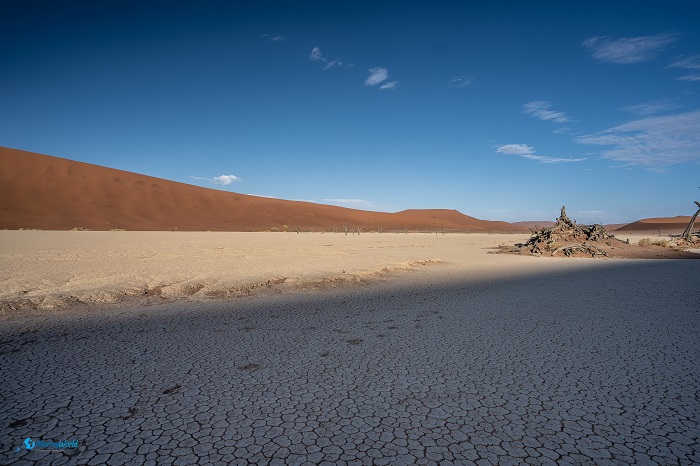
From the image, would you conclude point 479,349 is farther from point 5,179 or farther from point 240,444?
point 5,179

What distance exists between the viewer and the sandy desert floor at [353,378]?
7.41 ft

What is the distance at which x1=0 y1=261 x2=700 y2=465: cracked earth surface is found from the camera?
224 centimetres

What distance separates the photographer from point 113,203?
142ft

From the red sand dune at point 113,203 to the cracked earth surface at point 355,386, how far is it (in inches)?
1274

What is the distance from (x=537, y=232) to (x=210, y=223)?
35868mm

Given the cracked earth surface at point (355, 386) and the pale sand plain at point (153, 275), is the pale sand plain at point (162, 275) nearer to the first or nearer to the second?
the pale sand plain at point (153, 275)

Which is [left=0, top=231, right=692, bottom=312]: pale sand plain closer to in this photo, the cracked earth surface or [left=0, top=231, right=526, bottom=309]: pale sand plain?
[left=0, top=231, right=526, bottom=309]: pale sand plain

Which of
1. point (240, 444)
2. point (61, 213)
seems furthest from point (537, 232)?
point (61, 213)

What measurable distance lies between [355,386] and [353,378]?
0.16m

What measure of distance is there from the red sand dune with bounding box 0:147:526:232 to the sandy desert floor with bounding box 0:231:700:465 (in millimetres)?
31698

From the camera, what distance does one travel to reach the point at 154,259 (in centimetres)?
1176

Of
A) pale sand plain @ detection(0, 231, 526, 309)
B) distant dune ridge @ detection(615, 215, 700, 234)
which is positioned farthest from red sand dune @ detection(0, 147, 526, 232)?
distant dune ridge @ detection(615, 215, 700, 234)

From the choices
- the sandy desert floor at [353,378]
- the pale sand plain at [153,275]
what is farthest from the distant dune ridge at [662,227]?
the sandy desert floor at [353,378]

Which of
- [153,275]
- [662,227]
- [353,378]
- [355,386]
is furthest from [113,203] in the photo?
[662,227]
